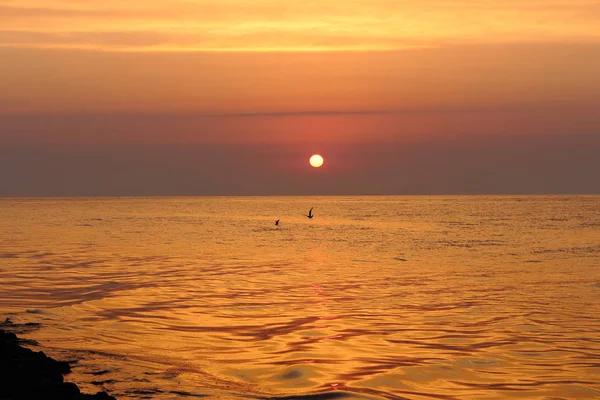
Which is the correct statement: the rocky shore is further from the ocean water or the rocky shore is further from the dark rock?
the ocean water

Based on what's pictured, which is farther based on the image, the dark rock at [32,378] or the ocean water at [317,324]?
the ocean water at [317,324]

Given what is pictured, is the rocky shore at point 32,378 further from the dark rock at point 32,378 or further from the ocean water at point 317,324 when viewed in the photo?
the ocean water at point 317,324

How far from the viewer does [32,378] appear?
38.7ft

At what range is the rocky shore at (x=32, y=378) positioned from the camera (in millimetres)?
11141

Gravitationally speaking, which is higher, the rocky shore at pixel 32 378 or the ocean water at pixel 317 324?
the ocean water at pixel 317 324

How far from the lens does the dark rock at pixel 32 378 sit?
11.1m

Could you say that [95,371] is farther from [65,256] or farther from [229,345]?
[65,256]

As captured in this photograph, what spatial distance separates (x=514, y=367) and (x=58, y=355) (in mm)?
10016

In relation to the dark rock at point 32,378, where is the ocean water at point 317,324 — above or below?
above

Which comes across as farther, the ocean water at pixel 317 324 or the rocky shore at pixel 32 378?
the ocean water at pixel 317 324

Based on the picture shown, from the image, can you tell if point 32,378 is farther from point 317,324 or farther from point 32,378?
point 317,324

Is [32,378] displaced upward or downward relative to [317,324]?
downward

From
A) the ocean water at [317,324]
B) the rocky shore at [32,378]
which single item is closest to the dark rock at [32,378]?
the rocky shore at [32,378]

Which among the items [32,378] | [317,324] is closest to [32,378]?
[32,378]
